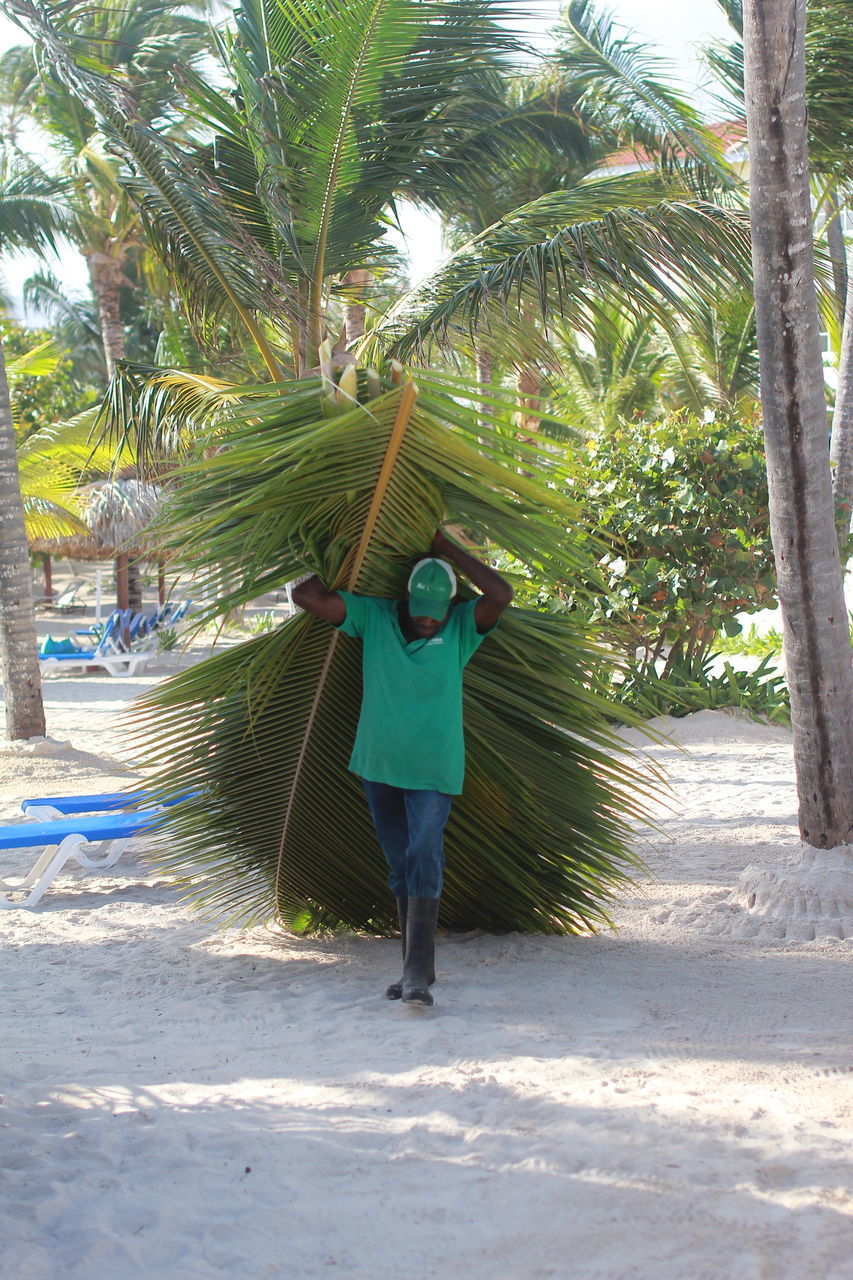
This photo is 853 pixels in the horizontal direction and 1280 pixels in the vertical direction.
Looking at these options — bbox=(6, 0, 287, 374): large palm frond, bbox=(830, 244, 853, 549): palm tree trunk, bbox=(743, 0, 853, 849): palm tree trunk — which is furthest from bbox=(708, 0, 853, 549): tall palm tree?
bbox=(6, 0, 287, 374): large palm frond

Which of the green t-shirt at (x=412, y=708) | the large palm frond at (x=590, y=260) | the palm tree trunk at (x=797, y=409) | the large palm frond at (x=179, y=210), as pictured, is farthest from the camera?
the large palm frond at (x=179, y=210)

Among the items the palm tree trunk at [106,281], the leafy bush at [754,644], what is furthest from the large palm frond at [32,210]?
the leafy bush at [754,644]

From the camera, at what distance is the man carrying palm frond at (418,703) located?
11.3 feet

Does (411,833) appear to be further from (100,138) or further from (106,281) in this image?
(106,281)

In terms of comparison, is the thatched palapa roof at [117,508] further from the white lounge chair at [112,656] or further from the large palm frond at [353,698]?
the large palm frond at [353,698]

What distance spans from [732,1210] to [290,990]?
195cm

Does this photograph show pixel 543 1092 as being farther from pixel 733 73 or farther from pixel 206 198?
pixel 733 73

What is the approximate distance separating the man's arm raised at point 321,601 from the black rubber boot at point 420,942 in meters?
0.94

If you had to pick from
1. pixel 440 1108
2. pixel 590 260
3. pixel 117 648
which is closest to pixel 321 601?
pixel 440 1108

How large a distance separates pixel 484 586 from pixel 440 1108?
1592mm

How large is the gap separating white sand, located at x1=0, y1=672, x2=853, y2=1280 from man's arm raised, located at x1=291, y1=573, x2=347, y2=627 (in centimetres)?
125

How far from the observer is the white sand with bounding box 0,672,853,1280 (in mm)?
2098

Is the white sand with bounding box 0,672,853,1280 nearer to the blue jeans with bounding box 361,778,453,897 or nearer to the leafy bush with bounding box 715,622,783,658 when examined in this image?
the blue jeans with bounding box 361,778,453,897

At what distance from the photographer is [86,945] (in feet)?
15.1
